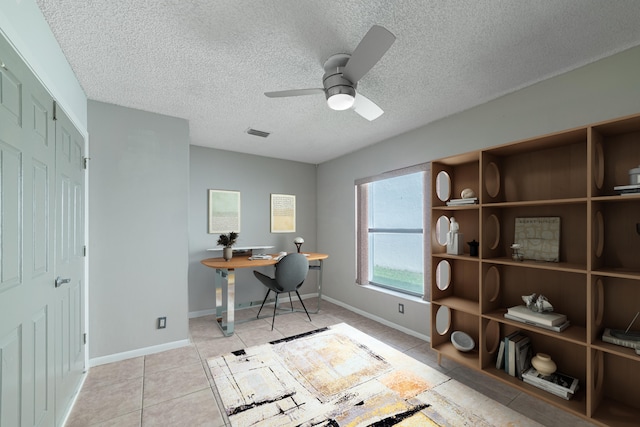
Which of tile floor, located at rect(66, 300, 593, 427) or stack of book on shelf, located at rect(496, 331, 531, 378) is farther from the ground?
stack of book on shelf, located at rect(496, 331, 531, 378)

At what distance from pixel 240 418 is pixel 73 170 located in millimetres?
2171

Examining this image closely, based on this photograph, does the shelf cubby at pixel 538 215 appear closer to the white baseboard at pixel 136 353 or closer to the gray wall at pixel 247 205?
the gray wall at pixel 247 205

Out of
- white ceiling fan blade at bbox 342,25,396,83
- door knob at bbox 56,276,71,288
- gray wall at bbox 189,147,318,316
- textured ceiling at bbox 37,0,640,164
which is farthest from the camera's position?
gray wall at bbox 189,147,318,316

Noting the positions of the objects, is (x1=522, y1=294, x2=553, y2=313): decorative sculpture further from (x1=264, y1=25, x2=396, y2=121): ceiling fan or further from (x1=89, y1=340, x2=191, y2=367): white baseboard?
(x1=89, y1=340, x2=191, y2=367): white baseboard

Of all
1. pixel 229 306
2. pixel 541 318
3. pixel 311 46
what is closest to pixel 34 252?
pixel 311 46

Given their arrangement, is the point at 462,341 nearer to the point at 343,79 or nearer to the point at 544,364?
the point at 544,364

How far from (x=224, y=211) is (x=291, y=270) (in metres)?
1.49

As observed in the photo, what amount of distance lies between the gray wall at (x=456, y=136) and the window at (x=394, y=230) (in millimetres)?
157

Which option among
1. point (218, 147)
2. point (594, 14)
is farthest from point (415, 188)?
point (218, 147)

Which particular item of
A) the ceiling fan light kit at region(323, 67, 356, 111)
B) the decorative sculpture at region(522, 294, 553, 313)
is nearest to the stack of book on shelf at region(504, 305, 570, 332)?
the decorative sculpture at region(522, 294, 553, 313)

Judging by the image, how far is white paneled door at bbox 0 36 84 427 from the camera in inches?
41.8

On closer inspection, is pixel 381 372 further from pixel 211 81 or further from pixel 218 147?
pixel 218 147

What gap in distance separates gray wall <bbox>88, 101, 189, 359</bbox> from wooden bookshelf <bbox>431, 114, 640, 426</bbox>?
8.64ft

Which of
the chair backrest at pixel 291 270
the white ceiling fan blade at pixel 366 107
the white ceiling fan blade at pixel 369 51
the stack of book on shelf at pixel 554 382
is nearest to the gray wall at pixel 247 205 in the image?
the chair backrest at pixel 291 270
